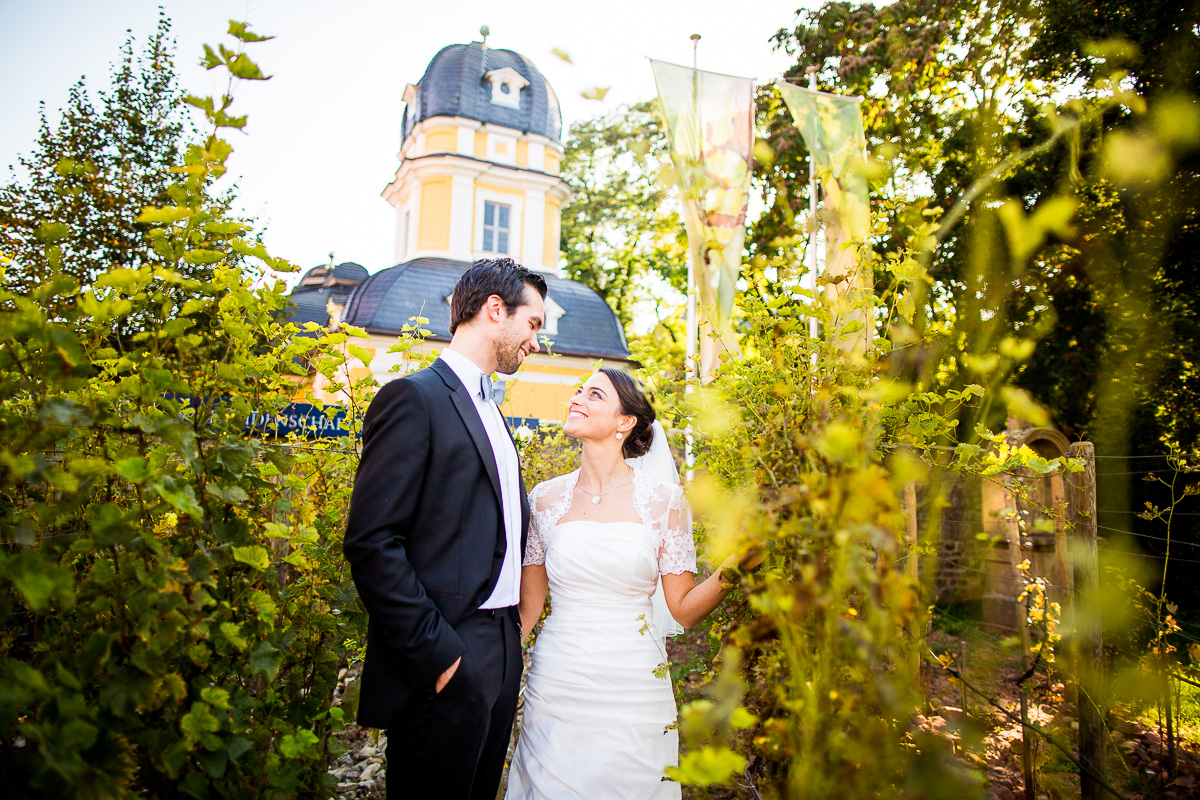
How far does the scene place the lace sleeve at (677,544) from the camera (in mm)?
2486

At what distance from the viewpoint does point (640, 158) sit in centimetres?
151

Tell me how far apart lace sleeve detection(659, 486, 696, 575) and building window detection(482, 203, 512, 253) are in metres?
17.8

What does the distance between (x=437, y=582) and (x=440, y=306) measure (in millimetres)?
15743

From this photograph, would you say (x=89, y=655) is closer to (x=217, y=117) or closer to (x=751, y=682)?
(x=217, y=117)

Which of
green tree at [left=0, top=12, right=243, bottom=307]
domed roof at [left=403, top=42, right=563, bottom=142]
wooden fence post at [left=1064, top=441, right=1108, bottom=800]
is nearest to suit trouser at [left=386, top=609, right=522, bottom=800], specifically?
wooden fence post at [left=1064, top=441, right=1108, bottom=800]

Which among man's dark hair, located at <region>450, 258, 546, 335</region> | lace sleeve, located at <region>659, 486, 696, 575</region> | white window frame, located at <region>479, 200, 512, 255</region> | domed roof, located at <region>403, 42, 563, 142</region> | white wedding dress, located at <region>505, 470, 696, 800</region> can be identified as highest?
domed roof, located at <region>403, 42, 563, 142</region>

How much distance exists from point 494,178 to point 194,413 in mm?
19417

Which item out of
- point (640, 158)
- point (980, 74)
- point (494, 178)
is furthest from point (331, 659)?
point (494, 178)

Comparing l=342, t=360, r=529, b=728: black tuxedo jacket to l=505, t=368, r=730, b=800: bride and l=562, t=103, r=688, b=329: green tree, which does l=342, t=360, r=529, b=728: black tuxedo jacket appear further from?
l=562, t=103, r=688, b=329: green tree

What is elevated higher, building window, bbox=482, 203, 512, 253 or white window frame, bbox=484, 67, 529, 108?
white window frame, bbox=484, 67, 529, 108

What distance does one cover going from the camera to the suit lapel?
208cm

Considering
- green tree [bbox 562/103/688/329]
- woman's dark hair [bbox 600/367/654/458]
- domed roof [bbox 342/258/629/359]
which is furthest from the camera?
green tree [bbox 562/103/688/329]

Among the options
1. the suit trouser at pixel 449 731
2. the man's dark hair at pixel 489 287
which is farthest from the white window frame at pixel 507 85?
the suit trouser at pixel 449 731

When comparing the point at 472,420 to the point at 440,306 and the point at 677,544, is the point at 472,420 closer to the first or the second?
the point at 677,544
